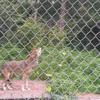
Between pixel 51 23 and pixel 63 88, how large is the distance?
4.36 meters

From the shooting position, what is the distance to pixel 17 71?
5.00 meters

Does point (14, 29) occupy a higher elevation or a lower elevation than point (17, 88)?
higher

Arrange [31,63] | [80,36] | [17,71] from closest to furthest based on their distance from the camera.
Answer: [31,63] < [17,71] < [80,36]

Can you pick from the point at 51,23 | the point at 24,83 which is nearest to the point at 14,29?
the point at 51,23

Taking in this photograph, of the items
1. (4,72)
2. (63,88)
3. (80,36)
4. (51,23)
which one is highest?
(51,23)

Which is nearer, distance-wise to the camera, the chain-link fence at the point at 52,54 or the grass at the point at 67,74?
the chain-link fence at the point at 52,54

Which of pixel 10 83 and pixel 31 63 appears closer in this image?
→ pixel 31 63

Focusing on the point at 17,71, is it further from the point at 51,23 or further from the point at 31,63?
the point at 51,23

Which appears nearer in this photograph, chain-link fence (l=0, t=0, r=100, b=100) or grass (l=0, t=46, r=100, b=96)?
chain-link fence (l=0, t=0, r=100, b=100)

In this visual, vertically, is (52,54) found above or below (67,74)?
above

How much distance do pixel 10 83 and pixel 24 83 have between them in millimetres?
241

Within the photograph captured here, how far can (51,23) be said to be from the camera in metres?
8.83

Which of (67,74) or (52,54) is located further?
(52,54)

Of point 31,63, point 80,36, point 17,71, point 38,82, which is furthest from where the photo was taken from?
point 80,36
